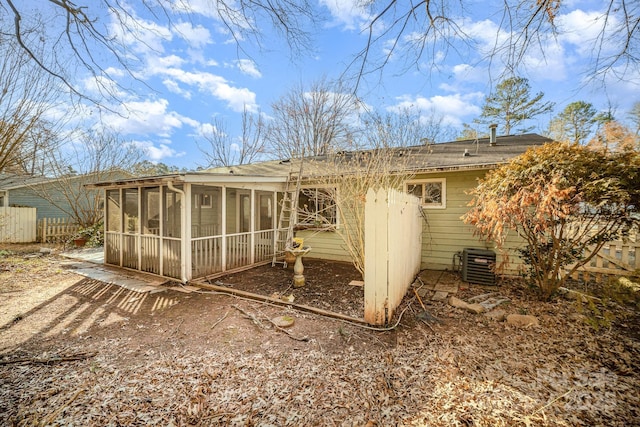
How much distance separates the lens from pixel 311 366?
2.82 meters

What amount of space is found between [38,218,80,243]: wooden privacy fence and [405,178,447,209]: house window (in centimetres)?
1435

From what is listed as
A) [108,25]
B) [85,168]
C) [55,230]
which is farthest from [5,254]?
[108,25]

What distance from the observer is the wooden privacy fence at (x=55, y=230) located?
38.1 ft

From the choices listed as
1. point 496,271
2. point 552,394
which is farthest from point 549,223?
point 552,394

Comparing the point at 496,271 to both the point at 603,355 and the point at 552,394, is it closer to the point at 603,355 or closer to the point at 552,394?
the point at 603,355

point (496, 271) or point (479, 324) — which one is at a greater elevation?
point (496, 271)

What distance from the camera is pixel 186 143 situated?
19.7 meters

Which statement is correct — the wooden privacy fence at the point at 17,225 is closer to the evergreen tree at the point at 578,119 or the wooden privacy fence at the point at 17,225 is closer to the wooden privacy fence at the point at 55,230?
the wooden privacy fence at the point at 55,230

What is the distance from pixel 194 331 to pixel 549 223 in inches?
208

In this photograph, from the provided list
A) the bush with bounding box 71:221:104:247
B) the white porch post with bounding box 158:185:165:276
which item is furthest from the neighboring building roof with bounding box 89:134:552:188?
the bush with bounding box 71:221:104:247

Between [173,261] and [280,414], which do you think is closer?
[280,414]

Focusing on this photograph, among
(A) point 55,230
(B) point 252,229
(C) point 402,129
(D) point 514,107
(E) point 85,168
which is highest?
(D) point 514,107

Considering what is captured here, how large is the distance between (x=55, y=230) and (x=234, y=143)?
11511 mm

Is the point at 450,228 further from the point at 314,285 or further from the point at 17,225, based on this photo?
the point at 17,225
